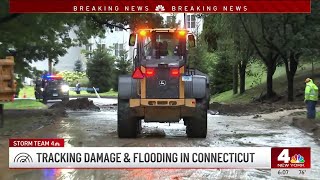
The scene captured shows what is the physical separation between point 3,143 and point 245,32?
23412 mm

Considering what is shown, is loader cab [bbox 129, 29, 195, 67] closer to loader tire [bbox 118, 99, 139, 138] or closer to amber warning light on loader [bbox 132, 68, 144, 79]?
amber warning light on loader [bbox 132, 68, 144, 79]

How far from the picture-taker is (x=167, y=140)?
14234 millimetres

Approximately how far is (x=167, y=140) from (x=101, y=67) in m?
45.8

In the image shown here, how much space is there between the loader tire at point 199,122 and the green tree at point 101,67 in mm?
44902

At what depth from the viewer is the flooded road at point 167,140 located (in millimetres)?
8992

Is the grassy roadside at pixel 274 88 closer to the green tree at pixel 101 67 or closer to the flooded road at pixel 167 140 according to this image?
the flooded road at pixel 167 140

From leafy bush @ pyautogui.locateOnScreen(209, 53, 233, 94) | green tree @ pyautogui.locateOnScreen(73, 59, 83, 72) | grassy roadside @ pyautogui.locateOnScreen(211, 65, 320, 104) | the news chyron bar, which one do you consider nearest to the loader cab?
the news chyron bar

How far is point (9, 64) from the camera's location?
838 cm

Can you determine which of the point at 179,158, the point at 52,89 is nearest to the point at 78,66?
the point at 52,89

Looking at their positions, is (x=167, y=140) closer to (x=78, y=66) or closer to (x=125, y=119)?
(x=125, y=119)

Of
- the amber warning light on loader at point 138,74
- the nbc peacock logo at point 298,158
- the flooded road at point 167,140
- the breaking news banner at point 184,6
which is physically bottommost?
the flooded road at point 167,140

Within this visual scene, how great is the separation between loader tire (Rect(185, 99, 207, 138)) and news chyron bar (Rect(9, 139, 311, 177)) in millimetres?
7967

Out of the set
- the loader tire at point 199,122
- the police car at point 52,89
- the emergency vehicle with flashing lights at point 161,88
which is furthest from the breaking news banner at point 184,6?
the police car at point 52,89

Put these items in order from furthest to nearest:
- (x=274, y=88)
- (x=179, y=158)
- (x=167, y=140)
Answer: (x=274, y=88) → (x=167, y=140) → (x=179, y=158)
